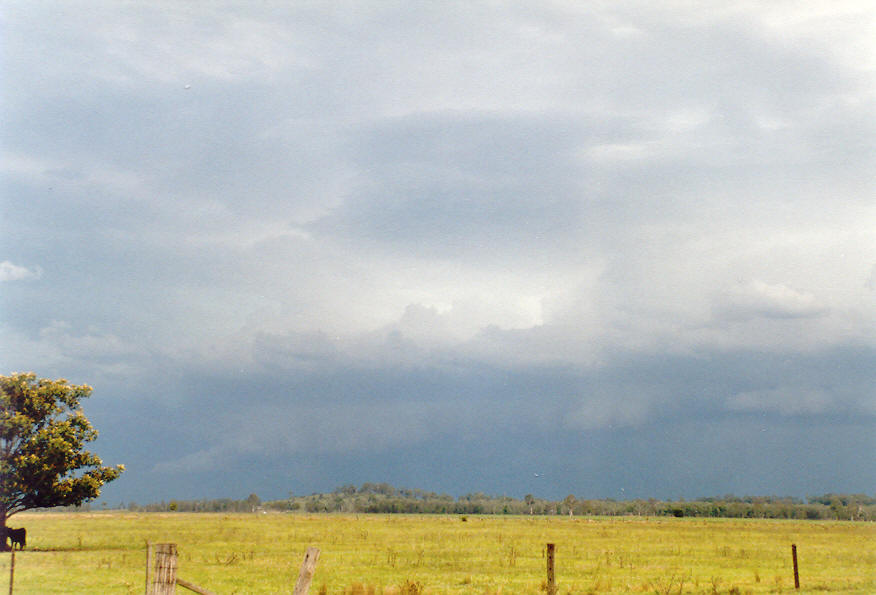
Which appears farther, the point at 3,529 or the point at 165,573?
the point at 3,529

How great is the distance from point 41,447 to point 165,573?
3973cm

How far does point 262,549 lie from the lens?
1966 inches

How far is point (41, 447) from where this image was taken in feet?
145

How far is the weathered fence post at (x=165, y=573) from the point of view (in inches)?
372

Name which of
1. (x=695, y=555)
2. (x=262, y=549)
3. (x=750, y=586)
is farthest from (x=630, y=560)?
(x=262, y=549)

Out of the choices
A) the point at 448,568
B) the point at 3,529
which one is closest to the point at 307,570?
the point at 448,568

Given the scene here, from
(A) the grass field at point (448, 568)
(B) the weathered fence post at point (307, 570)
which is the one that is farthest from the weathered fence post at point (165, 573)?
(A) the grass field at point (448, 568)

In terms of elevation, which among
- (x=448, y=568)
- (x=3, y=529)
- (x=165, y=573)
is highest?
(x=165, y=573)

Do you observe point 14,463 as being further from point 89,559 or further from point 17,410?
point 89,559

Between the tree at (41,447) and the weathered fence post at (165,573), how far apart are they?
38.4m

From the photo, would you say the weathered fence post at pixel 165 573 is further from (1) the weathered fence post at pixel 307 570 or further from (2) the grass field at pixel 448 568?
(2) the grass field at pixel 448 568

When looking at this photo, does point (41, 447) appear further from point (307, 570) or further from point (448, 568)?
point (307, 570)

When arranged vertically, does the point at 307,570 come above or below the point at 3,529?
above

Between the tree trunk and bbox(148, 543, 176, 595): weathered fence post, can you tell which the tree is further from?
bbox(148, 543, 176, 595): weathered fence post
